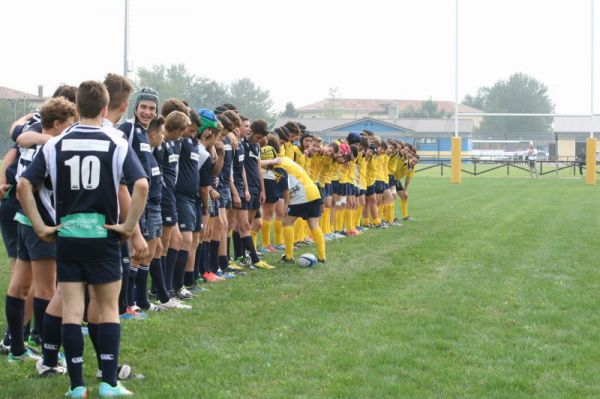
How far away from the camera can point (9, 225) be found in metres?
6.87

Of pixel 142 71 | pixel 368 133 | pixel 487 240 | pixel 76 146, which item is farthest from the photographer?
pixel 142 71

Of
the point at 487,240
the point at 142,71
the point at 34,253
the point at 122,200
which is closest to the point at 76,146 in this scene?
the point at 122,200

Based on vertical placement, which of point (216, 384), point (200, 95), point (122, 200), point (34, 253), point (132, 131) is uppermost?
point (200, 95)

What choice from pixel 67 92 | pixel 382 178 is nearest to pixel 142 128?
pixel 67 92

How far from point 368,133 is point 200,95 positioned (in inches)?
2695

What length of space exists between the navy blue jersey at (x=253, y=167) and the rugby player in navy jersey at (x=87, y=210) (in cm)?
654

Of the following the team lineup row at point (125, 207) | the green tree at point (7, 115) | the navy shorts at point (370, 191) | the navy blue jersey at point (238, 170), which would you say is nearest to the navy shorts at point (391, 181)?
the navy shorts at point (370, 191)

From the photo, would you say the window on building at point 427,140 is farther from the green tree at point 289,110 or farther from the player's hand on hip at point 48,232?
the player's hand on hip at point 48,232

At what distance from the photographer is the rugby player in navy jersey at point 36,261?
6.12 meters

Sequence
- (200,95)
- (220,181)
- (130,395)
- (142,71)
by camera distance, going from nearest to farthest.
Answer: (130,395) < (220,181) < (142,71) < (200,95)

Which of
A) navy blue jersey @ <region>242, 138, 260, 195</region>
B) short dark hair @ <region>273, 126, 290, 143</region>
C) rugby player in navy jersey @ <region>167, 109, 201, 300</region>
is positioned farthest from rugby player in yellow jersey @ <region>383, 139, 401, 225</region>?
rugby player in navy jersey @ <region>167, 109, 201, 300</region>

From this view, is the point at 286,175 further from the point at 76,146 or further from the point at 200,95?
the point at 200,95

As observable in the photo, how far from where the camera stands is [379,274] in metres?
11.2

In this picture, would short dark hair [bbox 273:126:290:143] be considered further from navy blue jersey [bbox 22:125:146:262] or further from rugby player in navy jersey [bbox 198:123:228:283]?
navy blue jersey [bbox 22:125:146:262]
